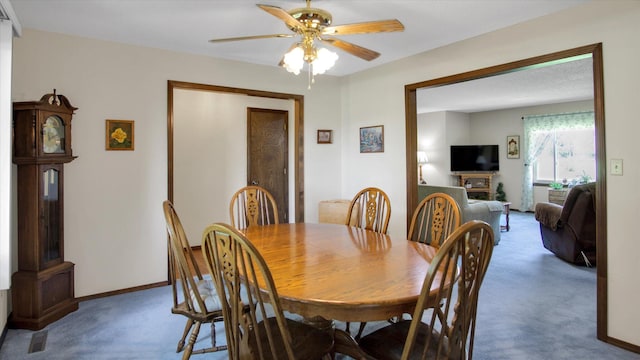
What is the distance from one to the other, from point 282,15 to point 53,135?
84.4 inches

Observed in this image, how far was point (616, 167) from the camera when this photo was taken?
8.04 feet

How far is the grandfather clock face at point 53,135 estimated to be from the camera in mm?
2793

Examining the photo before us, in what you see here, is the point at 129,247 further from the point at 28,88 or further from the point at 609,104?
the point at 609,104

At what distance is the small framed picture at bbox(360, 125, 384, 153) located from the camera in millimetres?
4312

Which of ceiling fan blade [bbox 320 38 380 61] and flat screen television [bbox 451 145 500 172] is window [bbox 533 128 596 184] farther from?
ceiling fan blade [bbox 320 38 380 61]

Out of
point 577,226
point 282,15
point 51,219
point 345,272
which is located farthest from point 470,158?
point 51,219

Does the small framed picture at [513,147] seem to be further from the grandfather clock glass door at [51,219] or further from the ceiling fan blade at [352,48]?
the grandfather clock glass door at [51,219]

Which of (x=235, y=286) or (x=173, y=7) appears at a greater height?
(x=173, y=7)

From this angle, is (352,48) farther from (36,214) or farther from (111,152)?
(36,214)

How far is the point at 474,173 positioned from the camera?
28.3ft

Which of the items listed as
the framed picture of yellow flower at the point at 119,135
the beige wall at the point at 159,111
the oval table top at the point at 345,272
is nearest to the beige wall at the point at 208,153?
the beige wall at the point at 159,111

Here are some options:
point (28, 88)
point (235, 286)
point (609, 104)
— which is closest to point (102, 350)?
point (235, 286)

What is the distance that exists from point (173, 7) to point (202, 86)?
47.8 inches

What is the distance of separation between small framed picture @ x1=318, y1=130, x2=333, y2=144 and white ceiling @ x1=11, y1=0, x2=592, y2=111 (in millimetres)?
1323
